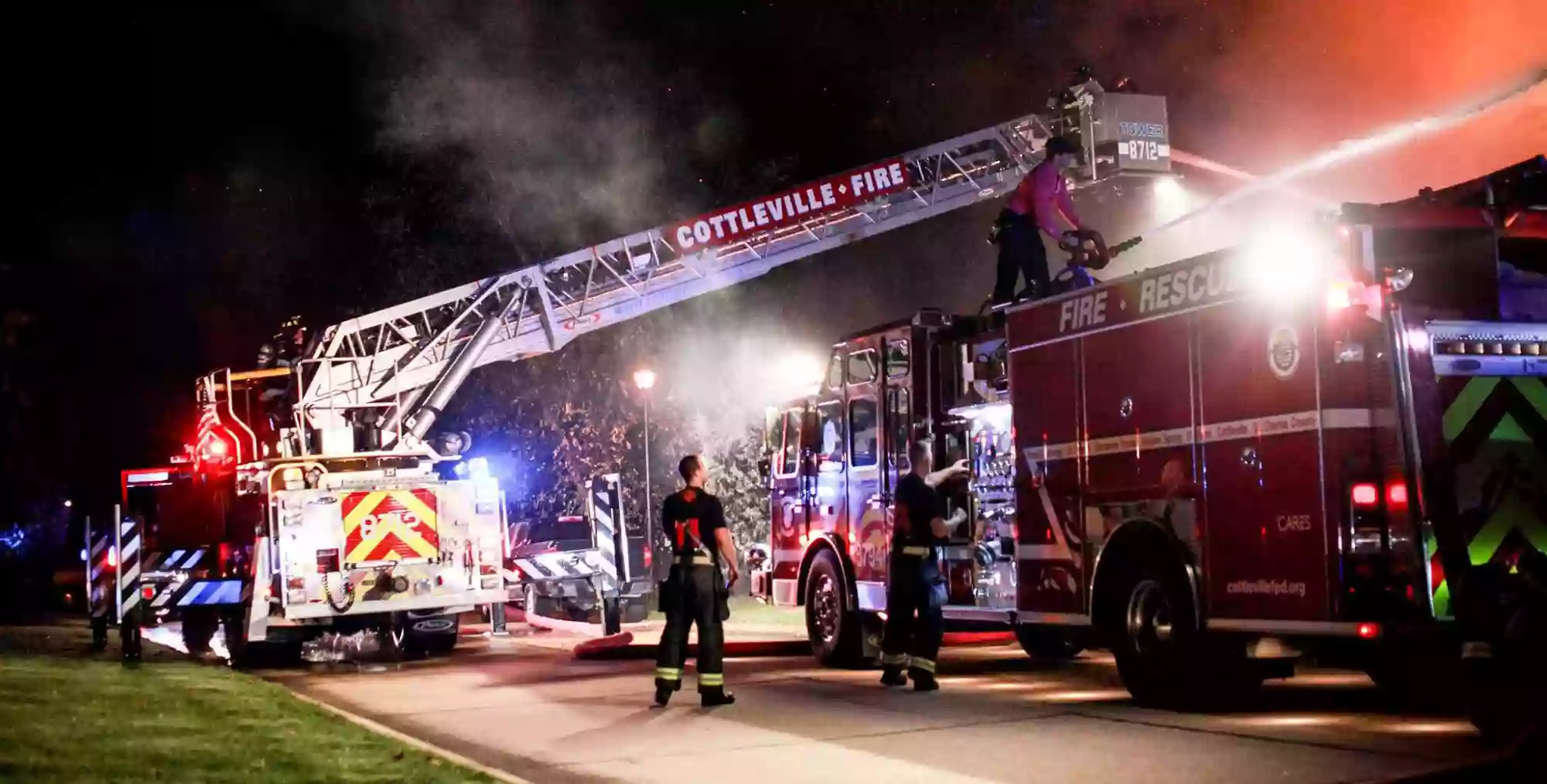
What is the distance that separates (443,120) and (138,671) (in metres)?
10.6

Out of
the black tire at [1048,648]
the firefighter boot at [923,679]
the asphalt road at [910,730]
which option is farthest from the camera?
the black tire at [1048,648]

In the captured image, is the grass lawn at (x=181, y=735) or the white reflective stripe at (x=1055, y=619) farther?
the white reflective stripe at (x=1055, y=619)

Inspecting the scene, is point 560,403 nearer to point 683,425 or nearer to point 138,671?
point 683,425

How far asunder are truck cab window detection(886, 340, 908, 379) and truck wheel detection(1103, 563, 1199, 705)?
319cm

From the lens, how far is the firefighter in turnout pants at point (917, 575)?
10.7 m

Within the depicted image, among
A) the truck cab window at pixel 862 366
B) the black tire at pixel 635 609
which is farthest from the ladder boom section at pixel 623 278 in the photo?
the truck cab window at pixel 862 366

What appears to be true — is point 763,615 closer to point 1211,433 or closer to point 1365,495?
point 1211,433

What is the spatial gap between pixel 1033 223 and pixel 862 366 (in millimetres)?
1855

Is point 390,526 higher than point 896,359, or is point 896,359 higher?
point 896,359

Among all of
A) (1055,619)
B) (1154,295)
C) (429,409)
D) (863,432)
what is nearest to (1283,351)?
(1154,295)

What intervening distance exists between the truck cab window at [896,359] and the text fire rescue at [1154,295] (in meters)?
2.17

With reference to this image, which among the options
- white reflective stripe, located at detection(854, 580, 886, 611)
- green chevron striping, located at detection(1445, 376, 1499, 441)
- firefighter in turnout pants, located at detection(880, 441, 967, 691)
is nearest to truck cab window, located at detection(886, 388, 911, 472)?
white reflective stripe, located at detection(854, 580, 886, 611)

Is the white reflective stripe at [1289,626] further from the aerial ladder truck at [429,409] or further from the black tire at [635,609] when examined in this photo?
the black tire at [635,609]

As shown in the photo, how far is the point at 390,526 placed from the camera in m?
14.1
